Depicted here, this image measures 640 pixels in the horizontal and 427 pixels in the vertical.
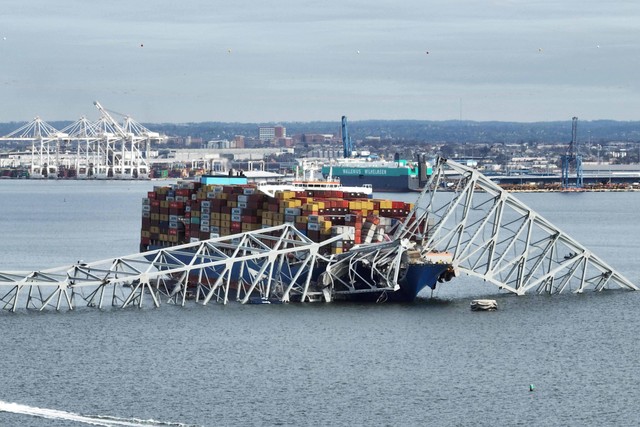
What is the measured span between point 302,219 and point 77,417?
27.4 m

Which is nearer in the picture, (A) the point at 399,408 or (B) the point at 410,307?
(A) the point at 399,408

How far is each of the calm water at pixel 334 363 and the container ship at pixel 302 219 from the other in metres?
1.71

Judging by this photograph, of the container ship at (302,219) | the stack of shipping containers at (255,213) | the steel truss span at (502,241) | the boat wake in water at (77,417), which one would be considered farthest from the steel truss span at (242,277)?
the boat wake in water at (77,417)

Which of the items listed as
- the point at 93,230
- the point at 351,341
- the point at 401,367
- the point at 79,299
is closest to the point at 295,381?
the point at 401,367

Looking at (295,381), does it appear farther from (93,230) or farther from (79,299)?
(93,230)

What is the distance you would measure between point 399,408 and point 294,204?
26.8 metres

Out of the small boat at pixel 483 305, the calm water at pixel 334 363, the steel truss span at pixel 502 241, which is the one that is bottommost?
the calm water at pixel 334 363

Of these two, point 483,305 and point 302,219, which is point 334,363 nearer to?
point 483,305

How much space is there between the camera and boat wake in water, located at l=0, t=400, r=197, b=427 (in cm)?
3756

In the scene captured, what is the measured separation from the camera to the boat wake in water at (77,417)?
123ft

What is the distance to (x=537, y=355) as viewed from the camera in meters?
48.7

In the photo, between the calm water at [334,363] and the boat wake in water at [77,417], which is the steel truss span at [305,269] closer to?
the calm water at [334,363]

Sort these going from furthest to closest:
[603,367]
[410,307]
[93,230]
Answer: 1. [93,230]
2. [410,307]
3. [603,367]

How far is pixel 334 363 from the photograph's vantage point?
4662 centimetres
